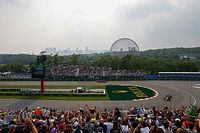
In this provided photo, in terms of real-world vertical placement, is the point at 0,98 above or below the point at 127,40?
below

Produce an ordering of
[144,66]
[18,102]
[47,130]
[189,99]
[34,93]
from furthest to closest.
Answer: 1. [144,66]
2. [34,93]
3. [189,99]
4. [18,102]
5. [47,130]

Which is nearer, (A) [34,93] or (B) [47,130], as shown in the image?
(B) [47,130]

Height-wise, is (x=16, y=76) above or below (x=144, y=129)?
above

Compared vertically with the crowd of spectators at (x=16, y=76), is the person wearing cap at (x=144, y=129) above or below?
below

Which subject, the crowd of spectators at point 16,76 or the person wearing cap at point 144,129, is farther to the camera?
the crowd of spectators at point 16,76

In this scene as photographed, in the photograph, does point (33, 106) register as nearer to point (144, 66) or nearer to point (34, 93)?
point (34, 93)

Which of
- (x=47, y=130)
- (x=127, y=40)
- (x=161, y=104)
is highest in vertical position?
(x=127, y=40)

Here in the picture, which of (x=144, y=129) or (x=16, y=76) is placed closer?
(x=144, y=129)

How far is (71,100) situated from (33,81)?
31.0m

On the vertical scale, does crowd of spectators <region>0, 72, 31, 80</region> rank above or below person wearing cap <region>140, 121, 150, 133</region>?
above

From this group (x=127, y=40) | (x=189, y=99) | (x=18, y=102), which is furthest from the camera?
(x=127, y=40)

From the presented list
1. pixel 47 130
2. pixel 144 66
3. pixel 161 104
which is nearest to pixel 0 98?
pixel 161 104

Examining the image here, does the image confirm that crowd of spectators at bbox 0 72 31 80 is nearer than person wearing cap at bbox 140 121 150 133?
No

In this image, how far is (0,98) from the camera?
50.7 m
